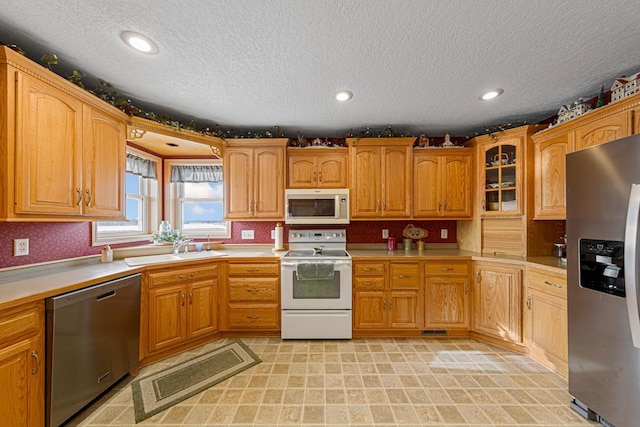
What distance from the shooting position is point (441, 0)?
1319 millimetres

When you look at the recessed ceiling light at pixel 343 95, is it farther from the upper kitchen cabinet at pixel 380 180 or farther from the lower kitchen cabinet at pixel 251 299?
the lower kitchen cabinet at pixel 251 299

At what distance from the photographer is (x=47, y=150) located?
1.70 m

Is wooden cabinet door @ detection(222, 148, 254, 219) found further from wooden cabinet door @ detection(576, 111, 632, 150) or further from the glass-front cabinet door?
wooden cabinet door @ detection(576, 111, 632, 150)

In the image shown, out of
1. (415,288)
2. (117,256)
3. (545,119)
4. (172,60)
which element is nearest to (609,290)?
(415,288)

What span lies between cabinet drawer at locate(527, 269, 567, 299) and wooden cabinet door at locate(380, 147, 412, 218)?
4.35 feet

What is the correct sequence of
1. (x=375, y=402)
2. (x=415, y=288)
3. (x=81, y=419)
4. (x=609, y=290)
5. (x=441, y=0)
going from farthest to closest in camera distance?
1. (x=415, y=288)
2. (x=375, y=402)
3. (x=81, y=419)
4. (x=609, y=290)
5. (x=441, y=0)

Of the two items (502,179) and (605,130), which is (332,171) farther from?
(605,130)

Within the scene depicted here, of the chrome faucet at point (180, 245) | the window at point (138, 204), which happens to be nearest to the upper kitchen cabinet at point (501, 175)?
the chrome faucet at point (180, 245)

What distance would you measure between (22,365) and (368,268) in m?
2.64

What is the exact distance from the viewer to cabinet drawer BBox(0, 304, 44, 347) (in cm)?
130

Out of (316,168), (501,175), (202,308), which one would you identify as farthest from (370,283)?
(501,175)

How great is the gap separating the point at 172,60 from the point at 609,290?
323 centimetres

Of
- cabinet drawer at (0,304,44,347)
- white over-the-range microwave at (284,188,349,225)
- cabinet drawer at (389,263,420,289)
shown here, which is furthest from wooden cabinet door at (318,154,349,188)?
cabinet drawer at (0,304,44,347)

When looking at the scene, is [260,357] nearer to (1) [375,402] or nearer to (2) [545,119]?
(1) [375,402]
